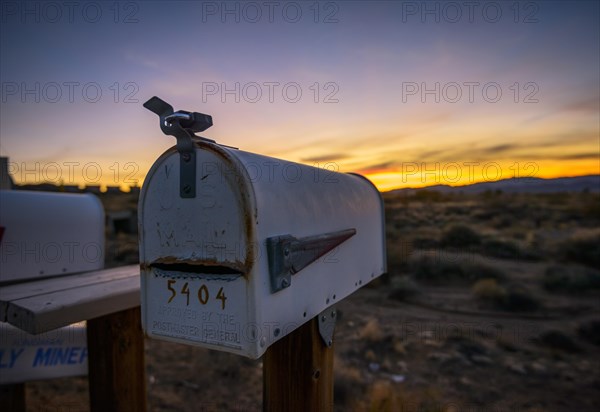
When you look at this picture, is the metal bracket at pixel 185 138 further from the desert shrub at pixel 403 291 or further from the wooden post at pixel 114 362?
the desert shrub at pixel 403 291

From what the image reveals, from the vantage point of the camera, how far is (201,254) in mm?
869

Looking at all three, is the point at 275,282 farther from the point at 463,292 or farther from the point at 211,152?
the point at 463,292

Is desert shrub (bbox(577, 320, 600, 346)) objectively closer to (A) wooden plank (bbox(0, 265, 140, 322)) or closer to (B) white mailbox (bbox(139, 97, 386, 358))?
(B) white mailbox (bbox(139, 97, 386, 358))

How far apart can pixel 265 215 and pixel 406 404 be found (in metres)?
3.34

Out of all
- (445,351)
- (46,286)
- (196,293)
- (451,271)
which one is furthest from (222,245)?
(451,271)

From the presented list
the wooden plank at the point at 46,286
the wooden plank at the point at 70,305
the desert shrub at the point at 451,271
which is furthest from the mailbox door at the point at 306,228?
the desert shrub at the point at 451,271

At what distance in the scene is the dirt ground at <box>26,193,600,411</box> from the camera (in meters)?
3.61

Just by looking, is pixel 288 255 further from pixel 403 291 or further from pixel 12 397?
pixel 403 291

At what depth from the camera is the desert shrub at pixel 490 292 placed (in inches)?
257

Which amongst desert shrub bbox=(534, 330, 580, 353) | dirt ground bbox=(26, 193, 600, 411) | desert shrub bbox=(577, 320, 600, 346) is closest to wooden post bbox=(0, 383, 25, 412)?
dirt ground bbox=(26, 193, 600, 411)

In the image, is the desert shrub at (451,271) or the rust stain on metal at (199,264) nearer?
the rust stain on metal at (199,264)

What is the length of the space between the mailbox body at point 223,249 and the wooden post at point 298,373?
172 millimetres

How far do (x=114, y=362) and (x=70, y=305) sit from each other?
26.0 inches

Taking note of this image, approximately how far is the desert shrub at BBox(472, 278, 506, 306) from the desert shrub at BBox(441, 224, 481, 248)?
4.28m
